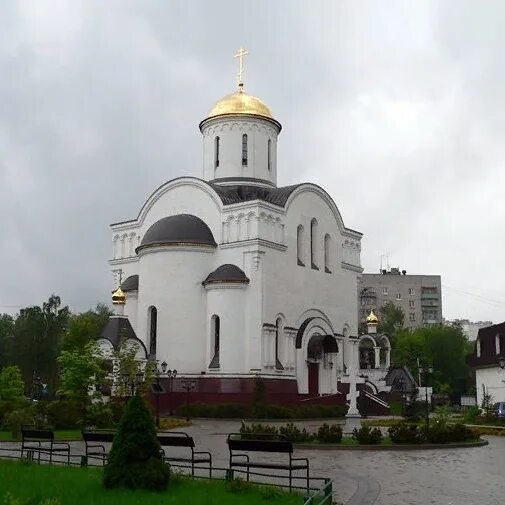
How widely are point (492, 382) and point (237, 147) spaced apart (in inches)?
851

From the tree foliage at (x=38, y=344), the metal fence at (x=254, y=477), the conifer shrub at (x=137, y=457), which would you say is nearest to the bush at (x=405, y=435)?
the metal fence at (x=254, y=477)

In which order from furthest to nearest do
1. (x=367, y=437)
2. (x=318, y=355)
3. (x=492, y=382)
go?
(x=318, y=355) → (x=492, y=382) → (x=367, y=437)

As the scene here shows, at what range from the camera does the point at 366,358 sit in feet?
216

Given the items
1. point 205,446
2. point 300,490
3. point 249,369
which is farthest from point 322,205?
point 300,490

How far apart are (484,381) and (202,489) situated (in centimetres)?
3332

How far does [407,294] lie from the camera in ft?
363

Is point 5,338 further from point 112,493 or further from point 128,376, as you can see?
point 112,493

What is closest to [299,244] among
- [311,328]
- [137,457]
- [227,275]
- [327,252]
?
A: [327,252]

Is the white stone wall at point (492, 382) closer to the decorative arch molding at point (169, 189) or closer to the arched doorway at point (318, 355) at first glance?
the arched doorway at point (318, 355)

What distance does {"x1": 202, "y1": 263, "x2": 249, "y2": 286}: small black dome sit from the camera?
43.6 m

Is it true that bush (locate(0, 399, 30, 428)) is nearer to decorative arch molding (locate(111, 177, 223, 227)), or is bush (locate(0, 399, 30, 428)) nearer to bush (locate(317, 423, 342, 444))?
bush (locate(317, 423, 342, 444))

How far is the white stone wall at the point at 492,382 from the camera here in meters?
40.2

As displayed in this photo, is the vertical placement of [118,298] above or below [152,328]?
above

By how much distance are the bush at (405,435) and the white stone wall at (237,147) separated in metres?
29.9
